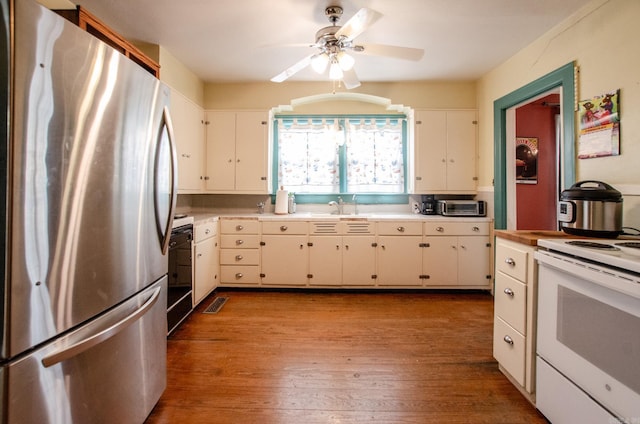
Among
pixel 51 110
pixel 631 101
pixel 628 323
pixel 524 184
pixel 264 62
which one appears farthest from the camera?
pixel 524 184

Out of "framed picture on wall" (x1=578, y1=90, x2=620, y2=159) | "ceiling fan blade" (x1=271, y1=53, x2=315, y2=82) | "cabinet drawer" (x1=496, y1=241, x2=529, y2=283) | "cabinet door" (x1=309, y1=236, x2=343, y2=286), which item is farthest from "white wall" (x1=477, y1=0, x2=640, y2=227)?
"cabinet door" (x1=309, y1=236, x2=343, y2=286)

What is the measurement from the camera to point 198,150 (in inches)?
125

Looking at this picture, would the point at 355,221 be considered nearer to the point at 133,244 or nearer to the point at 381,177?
the point at 381,177

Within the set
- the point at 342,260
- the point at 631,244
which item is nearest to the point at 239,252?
the point at 342,260

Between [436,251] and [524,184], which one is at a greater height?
[524,184]

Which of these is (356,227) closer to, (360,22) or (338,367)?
(338,367)

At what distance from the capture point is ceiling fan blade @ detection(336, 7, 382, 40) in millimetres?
1503

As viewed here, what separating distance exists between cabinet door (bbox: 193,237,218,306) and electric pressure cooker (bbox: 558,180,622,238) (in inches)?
108

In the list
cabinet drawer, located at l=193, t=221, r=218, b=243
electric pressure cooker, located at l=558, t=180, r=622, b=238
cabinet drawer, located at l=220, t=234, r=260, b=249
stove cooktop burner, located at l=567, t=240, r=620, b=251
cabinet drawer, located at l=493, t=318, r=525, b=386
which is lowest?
cabinet drawer, located at l=493, t=318, r=525, b=386

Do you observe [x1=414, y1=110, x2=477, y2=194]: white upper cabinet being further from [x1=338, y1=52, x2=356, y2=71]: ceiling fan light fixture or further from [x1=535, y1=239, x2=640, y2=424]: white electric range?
[x1=535, y1=239, x2=640, y2=424]: white electric range

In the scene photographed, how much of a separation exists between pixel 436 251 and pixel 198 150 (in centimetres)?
292

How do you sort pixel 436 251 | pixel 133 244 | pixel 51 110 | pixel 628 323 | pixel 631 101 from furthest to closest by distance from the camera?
pixel 436 251, pixel 631 101, pixel 133 244, pixel 628 323, pixel 51 110

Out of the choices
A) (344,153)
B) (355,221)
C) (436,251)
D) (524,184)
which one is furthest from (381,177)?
(524,184)

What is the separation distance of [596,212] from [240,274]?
2947mm
